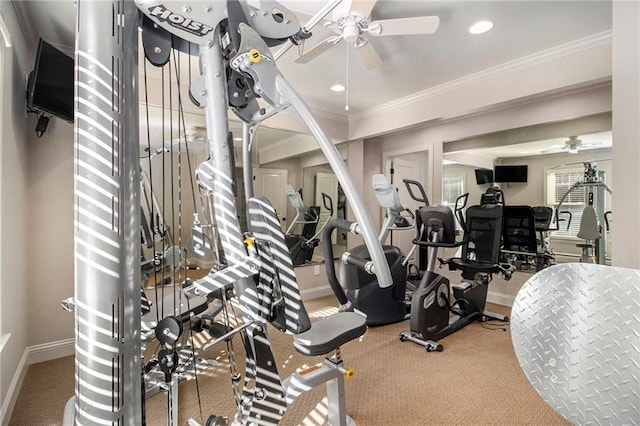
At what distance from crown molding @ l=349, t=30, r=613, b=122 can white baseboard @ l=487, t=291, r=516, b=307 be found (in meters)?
2.41

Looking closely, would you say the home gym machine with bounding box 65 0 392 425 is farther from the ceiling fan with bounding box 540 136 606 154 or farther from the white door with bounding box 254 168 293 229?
the ceiling fan with bounding box 540 136 606 154

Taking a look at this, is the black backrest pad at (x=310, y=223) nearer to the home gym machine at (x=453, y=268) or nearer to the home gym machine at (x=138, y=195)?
the home gym machine at (x=453, y=268)

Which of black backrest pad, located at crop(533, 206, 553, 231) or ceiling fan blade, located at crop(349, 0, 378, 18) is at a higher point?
Result: ceiling fan blade, located at crop(349, 0, 378, 18)

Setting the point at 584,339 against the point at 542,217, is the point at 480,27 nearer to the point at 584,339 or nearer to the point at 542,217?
the point at 542,217

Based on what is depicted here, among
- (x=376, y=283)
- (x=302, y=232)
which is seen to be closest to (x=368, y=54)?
(x=376, y=283)

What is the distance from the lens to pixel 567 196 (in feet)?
11.4

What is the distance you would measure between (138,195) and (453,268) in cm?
316

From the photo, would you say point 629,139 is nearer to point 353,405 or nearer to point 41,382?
point 353,405

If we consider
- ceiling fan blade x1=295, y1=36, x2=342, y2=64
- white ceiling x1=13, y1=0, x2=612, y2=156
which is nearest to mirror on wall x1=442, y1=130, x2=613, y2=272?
white ceiling x1=13, y1=0, x2=612, y2=156

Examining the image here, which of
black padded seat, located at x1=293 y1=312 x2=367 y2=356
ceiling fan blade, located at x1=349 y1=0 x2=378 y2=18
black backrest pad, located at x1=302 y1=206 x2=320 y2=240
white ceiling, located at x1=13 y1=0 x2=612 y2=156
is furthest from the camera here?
black backrest pad, located at x1=302 y1=206 x2=320 y2=240

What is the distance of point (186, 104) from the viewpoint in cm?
301

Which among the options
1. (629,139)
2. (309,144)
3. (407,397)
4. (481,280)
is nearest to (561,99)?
(481,280)

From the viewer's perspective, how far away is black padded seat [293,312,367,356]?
127 centimetres

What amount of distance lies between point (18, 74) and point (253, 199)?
7.28 feet
